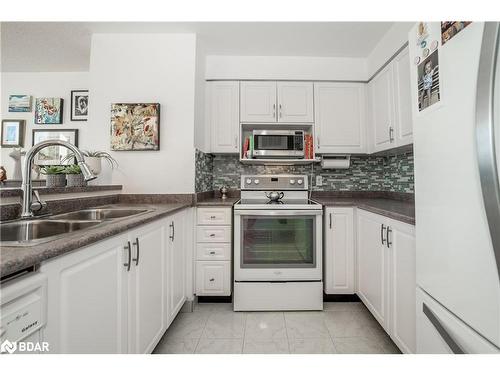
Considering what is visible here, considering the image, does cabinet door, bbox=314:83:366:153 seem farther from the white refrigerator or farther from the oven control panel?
the white refrigerator

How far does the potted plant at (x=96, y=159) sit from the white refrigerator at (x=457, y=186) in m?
2.19

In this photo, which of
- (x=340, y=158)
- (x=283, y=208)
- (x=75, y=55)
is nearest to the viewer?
(x=283, y=208)

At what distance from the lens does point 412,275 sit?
49.6 inches

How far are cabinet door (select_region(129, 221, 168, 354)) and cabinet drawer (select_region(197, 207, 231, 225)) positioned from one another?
1.97ft

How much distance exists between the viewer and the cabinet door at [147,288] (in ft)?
3.69

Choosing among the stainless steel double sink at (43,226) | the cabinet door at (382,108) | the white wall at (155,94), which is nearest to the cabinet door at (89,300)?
the stainless steel double sink at (43,226)

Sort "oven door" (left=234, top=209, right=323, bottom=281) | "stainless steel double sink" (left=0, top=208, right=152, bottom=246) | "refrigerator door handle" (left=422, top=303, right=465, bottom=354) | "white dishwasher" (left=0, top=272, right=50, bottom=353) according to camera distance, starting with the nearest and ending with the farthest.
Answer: "white dishwasher" (left=0, top=272, right=50, bottom=353) < "refrigerator door handle" (left=422, top=303, right=465, bottom=354) < "stainless steel double sink" (left=0, top=208, right=152, bottom=246) < "oven door" (left=234, top=209, right=323, bottom=281)

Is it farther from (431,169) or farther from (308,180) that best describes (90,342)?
(308,180)

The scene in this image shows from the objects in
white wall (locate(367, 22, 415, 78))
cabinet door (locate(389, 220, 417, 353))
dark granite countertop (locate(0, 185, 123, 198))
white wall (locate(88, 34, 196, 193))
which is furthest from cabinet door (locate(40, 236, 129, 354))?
white wall (locate(367, 22, 415, 78))

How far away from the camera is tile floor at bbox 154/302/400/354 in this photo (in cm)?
155

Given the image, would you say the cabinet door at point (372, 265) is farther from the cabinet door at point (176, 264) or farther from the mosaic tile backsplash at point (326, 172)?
the cabinet door at point (176, 264)

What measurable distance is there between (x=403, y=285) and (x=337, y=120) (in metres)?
1.75
